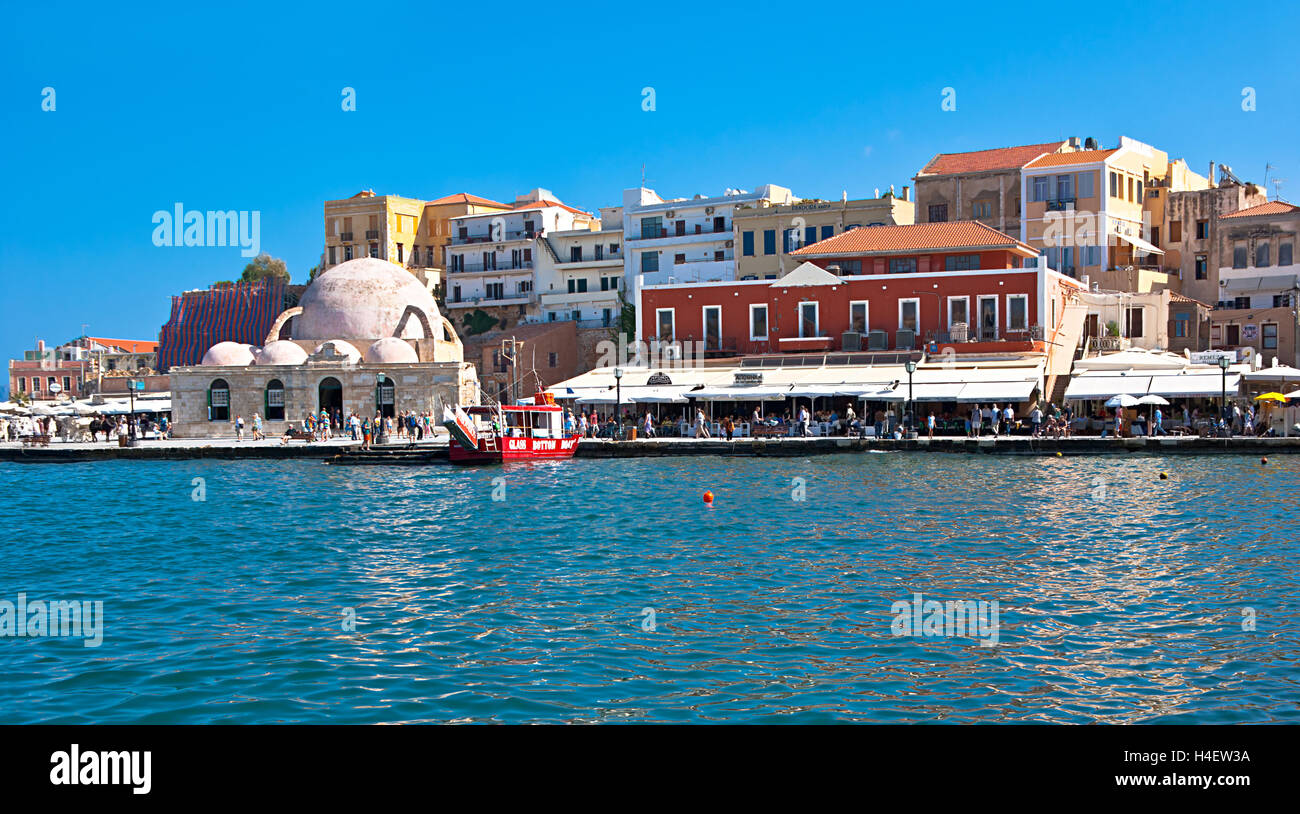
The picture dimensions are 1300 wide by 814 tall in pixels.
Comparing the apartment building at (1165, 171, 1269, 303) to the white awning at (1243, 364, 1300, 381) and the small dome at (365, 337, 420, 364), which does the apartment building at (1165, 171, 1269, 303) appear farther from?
the small dome at (365, 337, 420, 364)

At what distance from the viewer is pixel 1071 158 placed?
159ft

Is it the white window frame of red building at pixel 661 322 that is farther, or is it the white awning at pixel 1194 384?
the white window frame of red building at pixel 661 322

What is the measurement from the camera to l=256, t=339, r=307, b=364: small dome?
4716 cm

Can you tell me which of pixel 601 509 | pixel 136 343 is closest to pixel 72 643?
pixel 601 509

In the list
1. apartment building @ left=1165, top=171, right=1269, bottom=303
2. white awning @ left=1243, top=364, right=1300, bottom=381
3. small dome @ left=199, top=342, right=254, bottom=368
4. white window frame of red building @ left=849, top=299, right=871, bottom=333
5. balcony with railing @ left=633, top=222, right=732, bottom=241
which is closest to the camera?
white awning @ left=1243, top=364, right=1300, bottom=381

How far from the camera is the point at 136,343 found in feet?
286

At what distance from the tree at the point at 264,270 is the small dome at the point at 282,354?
95.2ft

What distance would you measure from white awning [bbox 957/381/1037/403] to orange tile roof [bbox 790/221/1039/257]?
27.8 feet

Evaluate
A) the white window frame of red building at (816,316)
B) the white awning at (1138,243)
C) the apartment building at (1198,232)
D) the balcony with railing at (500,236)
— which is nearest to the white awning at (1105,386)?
the white window frame of red building at (816,316)

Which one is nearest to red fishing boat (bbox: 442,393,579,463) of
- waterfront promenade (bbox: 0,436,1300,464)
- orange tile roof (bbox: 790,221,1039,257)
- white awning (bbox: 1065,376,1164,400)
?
waterfront promenade (bbox: 0,436,1300,464)

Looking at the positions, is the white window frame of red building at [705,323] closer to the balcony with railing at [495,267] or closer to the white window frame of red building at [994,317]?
the white window frame of red building at [994,317]

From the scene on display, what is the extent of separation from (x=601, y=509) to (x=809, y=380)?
53.6 feet

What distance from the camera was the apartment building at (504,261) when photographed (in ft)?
201
